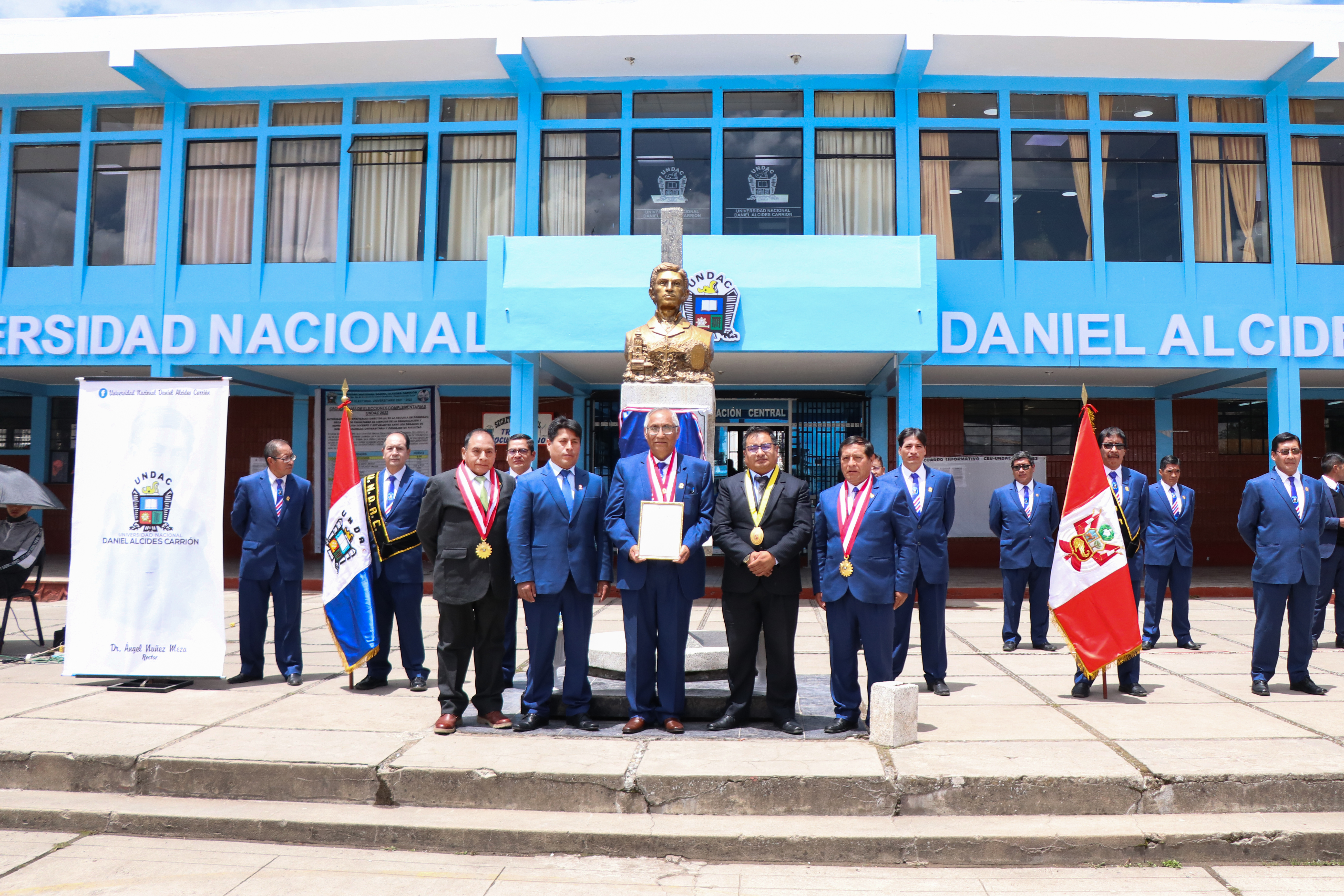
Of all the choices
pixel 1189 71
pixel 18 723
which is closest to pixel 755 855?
pixel 18 723

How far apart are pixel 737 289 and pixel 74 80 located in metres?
10.8

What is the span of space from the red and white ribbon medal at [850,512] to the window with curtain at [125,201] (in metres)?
13.0

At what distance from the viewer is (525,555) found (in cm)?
525

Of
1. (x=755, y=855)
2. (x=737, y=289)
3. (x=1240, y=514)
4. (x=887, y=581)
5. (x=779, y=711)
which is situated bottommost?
(x=755, y=855)

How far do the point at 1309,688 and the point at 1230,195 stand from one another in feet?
32.2

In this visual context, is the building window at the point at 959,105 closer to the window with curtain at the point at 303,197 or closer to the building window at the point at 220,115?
the window with curtain at the point at 303,197

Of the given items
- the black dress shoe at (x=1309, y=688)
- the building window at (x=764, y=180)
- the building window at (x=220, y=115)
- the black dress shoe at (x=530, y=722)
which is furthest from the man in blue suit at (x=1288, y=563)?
the building window at (x=220, y=115)

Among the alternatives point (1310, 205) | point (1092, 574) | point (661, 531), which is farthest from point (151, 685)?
point (1310, 205)

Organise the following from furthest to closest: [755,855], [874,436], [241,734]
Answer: [874,436] → [241,734] → [755,855]

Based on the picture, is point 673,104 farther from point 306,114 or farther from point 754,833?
point 754,833

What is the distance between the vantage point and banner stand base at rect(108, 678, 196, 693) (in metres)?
6.50

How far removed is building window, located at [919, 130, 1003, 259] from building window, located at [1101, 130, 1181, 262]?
164 centimetres

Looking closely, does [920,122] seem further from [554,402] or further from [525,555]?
[525,555]

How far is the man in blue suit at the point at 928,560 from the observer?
6.60 metres
